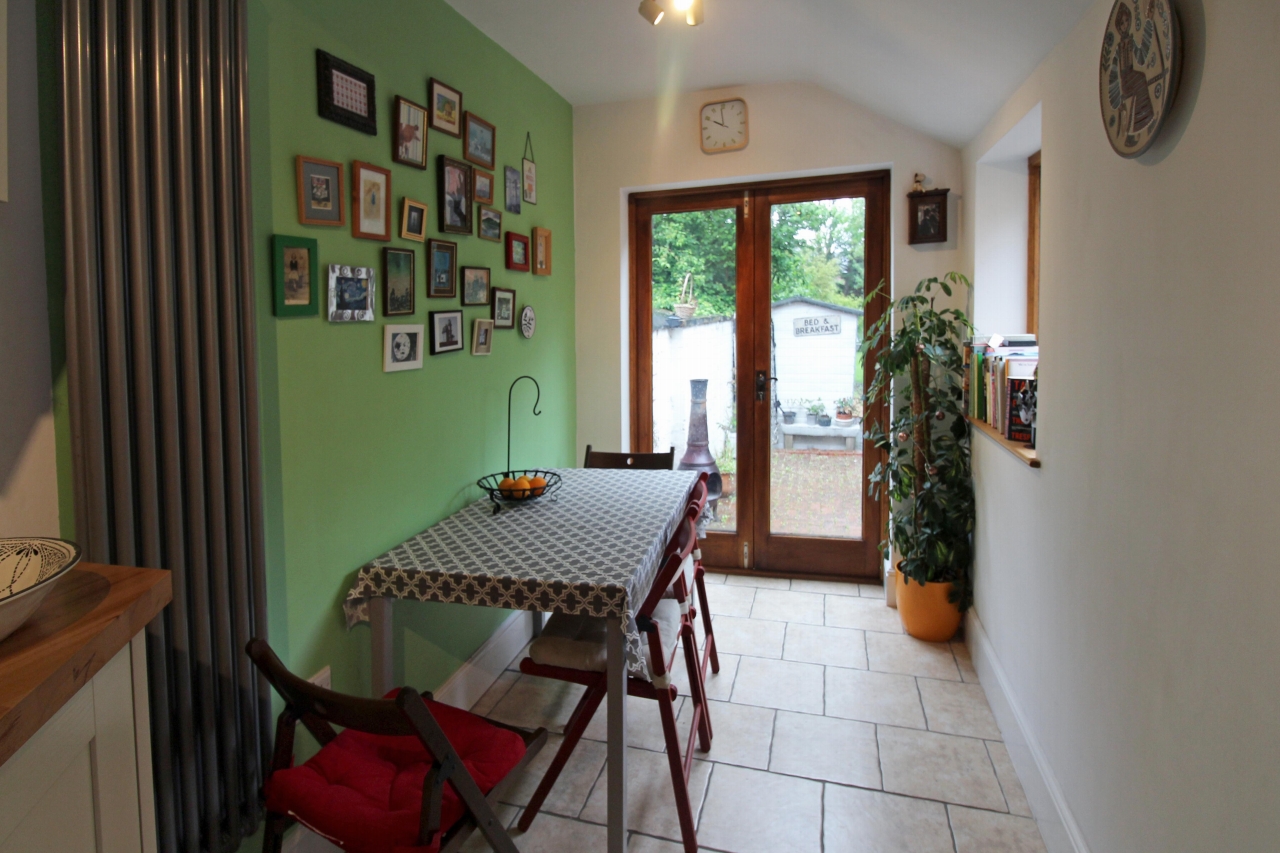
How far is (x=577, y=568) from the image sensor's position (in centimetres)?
196

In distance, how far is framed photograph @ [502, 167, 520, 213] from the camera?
10.1 ft

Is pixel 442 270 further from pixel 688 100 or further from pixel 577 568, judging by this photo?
pixel 688 100

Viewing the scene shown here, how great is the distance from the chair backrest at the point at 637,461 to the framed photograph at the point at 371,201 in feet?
4.81

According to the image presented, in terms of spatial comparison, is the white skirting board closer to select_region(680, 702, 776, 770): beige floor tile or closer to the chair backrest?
select_region(680, 702, 776, 770): beige floor tile

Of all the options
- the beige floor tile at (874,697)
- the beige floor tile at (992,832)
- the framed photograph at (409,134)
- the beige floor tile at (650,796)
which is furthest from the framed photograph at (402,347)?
the beige floor tile at (992,832)

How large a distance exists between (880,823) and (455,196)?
7.98 feet

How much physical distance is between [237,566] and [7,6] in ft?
3.56

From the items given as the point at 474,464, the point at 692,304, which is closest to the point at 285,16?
the point at 474,464

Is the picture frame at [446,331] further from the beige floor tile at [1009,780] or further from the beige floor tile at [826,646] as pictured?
the beige floor tile at [1009,780]

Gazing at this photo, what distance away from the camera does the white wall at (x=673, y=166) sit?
346 cm

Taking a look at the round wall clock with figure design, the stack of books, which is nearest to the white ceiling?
the round wall clock with figure design

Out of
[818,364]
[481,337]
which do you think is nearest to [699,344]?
[818,364]

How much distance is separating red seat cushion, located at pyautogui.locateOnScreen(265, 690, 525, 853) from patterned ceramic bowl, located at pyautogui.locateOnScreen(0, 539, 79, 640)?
0.71 metres

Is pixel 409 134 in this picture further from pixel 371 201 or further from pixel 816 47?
pixel 816 47
